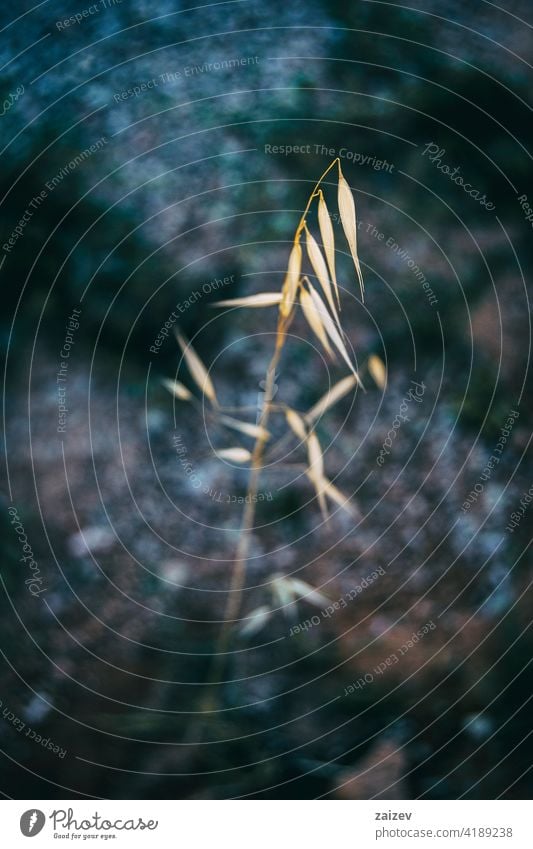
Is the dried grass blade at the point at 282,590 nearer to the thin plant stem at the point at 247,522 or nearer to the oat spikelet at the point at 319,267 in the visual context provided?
the thin plant stem at the point at 247,522

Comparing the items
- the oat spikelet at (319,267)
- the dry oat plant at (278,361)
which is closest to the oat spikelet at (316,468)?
the dry oat plant at (278,361)

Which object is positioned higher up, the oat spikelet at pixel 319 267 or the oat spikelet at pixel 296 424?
the oat spikelet at pixel 319 267

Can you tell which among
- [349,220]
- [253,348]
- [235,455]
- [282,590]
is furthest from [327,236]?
[282,590]

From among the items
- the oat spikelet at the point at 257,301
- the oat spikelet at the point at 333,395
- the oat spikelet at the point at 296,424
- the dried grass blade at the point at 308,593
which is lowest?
the dried grass blade at the point at 308,593

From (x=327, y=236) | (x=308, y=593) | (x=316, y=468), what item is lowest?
(x=308, y=593)

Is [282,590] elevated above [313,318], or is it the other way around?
[313,318]

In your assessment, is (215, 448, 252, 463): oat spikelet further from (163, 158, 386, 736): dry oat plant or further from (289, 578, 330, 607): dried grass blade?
(289, 578, 330, 607): dried grass blade

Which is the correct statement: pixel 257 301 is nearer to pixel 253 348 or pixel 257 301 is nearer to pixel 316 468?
pixel 253 348
